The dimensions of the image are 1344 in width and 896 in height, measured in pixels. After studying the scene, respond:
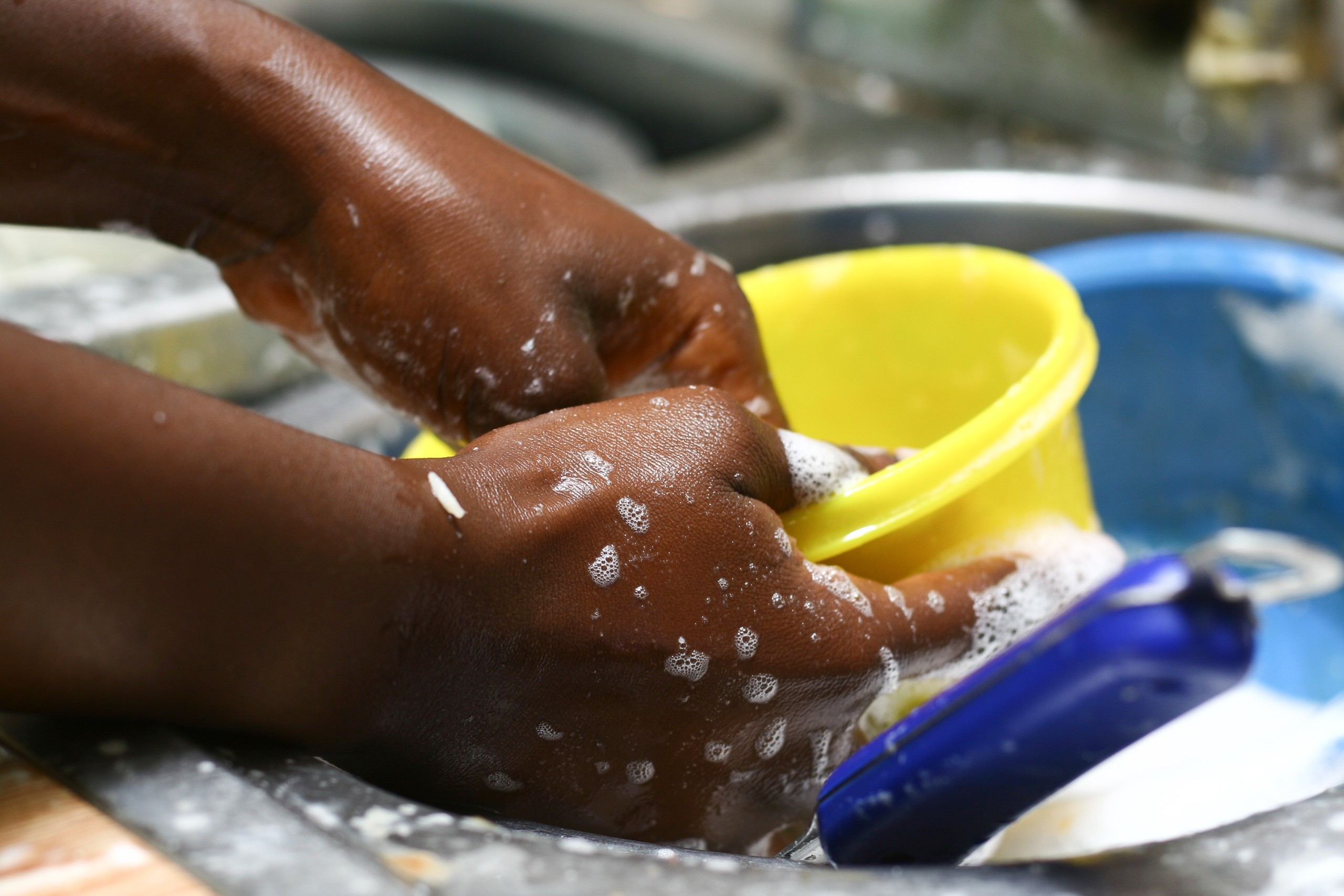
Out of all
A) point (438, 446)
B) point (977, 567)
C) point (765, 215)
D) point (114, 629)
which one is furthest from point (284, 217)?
point (765, 215)

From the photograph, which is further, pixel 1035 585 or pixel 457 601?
pixel 1035 585

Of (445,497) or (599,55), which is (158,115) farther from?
(599,55)

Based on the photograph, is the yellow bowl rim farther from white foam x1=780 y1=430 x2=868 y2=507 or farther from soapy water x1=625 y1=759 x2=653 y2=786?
soapy water x1=625 y1=759 x2=653 y2=786

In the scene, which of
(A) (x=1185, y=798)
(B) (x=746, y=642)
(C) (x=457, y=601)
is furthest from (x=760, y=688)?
(A) (x=1185, y=798)

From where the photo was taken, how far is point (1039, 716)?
36 centimetres

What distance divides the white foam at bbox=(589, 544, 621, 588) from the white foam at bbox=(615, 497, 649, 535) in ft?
0.04

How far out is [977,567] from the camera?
526mm

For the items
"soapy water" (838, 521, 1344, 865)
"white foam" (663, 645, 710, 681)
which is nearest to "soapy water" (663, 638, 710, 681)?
"white foam" (663, 645, 710, 681)

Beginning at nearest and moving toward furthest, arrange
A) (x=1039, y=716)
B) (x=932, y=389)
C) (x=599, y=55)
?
(x=1039, y=716) → (x=932, y=389) → (x=599, y=55)

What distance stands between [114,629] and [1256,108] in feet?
3.61

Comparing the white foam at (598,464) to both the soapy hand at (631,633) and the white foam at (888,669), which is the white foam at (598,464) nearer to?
the soapy hand at (631,633)

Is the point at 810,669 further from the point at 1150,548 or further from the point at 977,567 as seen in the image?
the point at 1150,548

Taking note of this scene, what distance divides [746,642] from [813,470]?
0.09 meters

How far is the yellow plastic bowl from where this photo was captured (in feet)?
1.65
